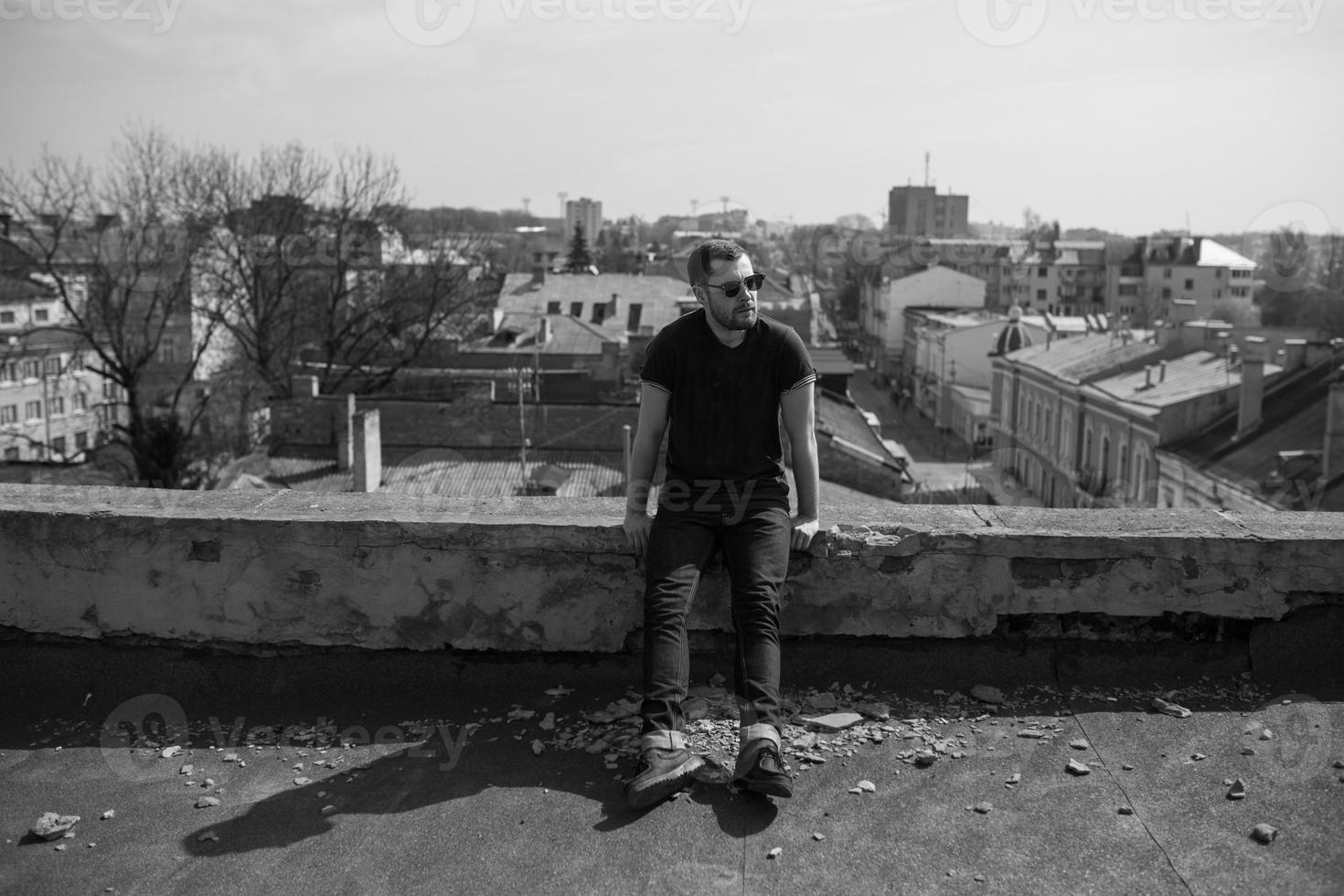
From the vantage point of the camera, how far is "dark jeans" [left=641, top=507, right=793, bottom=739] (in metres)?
3.55

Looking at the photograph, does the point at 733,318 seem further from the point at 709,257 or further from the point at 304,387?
the point at 304,387

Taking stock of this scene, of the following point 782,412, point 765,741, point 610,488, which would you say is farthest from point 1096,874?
point 610,488

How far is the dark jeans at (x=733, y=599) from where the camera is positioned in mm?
3555

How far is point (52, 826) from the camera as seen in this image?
10.8ft

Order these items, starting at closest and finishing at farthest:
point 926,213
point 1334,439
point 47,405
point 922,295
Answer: point 1334,439
point 47,405
point 922,295
point 926,213

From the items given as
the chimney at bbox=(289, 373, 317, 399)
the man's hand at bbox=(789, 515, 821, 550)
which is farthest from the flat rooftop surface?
the chimney at bbox=(289, 373, 317, 399)

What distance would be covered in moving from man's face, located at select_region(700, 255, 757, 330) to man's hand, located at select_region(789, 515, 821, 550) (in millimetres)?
665

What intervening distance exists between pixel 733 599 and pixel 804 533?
44 cm

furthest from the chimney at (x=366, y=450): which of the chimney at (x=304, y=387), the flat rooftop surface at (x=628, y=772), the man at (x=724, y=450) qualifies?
the man at (x=724, y=450)

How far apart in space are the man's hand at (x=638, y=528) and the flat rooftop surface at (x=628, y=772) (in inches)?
18.8

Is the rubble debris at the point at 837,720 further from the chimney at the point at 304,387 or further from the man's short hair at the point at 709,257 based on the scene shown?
the chimney at the point at 304,387

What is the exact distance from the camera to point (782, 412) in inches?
164

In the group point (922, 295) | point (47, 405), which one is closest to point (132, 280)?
point (47, 405)

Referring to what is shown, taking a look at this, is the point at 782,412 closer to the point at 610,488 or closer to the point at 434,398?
the point at 610,488
